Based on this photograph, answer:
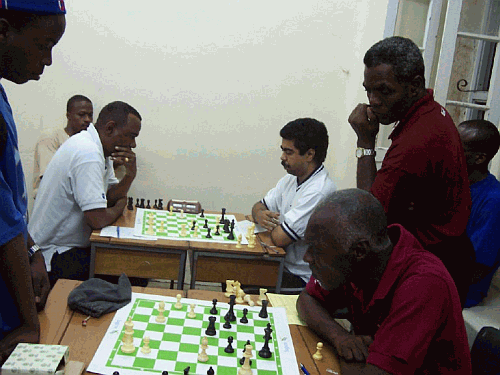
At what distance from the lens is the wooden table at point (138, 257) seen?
9.57 ft

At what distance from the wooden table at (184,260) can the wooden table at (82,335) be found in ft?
2.98

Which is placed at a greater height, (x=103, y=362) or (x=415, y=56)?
(x=415, y=56)

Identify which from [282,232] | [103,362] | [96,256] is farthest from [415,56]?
[96,256]

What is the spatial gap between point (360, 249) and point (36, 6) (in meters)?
1.23

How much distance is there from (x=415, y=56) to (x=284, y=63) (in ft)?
10.8

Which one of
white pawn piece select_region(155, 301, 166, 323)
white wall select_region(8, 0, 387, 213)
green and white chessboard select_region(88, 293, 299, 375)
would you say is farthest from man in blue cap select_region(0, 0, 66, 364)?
white wall select_region(8, 0, 387, 213)

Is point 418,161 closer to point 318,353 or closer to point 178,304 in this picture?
point 318,353

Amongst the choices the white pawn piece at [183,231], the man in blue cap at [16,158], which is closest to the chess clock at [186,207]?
the white pawn piece at [183,231]

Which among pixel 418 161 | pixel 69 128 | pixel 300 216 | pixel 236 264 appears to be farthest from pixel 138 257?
pixel 69 128

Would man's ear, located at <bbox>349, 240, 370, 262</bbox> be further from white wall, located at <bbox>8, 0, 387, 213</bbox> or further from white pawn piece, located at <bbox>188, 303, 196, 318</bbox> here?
white wall, located at <bbox>8, 0, 387, 213</bbox>

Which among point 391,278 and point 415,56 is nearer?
point 391,278

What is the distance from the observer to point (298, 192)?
3.52 meters

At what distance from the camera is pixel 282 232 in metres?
3.25

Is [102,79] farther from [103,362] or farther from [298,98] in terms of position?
[103,362]
